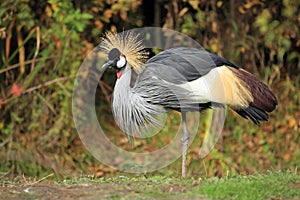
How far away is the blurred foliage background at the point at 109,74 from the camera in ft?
27.1

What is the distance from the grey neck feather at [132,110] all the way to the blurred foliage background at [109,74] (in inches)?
86.6

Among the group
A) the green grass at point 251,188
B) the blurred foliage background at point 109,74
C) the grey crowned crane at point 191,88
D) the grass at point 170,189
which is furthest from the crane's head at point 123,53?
the blurred foliage background at point 109,74

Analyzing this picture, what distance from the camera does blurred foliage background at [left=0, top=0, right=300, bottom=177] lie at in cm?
826

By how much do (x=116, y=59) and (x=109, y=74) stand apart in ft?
11.3

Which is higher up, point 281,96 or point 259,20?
point 259,20

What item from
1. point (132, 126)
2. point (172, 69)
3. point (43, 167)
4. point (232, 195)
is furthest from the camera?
point (43, 167)

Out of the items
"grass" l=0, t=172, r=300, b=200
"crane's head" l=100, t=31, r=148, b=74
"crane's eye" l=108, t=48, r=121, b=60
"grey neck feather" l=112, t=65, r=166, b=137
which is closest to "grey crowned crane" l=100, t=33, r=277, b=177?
"grey neck feather" l=112, t=65, r=166, b=137

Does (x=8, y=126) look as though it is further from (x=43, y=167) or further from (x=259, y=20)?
(x=259, y=20)

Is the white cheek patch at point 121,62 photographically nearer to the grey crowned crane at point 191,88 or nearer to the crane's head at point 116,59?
the crane's head at point 116,59

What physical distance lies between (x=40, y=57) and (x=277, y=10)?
3253 mm

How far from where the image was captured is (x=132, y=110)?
18.5 ft

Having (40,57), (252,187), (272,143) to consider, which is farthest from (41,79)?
(252,187)

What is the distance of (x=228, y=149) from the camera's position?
8.79 metres

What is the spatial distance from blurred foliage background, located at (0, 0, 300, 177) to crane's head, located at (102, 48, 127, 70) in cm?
203
